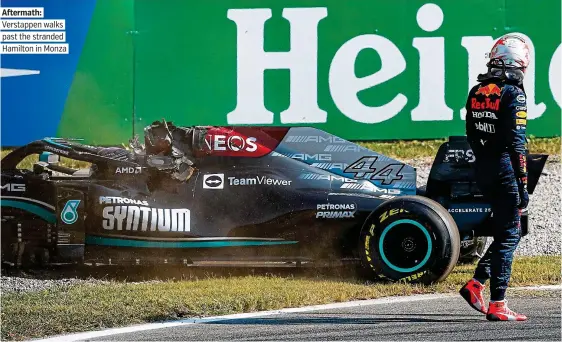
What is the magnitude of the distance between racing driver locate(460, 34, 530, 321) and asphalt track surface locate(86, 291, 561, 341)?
0.23 metres

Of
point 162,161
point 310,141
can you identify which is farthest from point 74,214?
point 310,141

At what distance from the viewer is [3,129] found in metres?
13.6

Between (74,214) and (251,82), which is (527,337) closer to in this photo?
(74,214)

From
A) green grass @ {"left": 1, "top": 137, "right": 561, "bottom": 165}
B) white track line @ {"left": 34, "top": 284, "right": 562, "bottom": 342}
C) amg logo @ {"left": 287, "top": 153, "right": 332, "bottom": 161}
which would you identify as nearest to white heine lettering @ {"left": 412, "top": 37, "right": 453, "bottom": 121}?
green grass @ {"left": 1, "top": 137, "right": 561, "bottom": 165}

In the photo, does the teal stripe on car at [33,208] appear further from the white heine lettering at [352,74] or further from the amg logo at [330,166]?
the white heine lettering at [352,74]

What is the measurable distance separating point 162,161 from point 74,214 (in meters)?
0.88

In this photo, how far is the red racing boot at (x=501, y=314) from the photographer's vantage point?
→ 24.2 ft

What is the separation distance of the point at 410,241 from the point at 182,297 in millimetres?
Result: 1982

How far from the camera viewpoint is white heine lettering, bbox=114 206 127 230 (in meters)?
9.44

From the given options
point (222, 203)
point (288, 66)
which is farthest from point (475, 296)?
point (288, 66)

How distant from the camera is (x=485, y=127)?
24.3 ft

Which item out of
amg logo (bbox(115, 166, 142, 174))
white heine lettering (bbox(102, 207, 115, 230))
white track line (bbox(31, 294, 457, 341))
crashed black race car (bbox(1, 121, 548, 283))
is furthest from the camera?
amg logo (bbox(115, 166, 142, 174))

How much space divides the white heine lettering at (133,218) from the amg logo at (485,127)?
10.8 feet

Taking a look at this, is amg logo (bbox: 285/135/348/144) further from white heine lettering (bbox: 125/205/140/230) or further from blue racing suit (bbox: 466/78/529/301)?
blue racing suit (bbox: 466/78/529/301)
